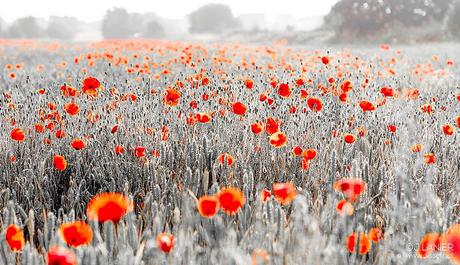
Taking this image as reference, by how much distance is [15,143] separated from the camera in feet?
8.75

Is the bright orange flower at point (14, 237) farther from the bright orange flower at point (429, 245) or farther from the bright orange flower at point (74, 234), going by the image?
the bright orange flower at point (429, 245)

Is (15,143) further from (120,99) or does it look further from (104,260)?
(104,260)

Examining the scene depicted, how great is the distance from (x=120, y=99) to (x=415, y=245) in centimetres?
255

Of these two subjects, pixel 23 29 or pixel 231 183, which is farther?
pixel 23 29

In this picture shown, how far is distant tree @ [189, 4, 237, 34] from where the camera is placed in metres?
48.3

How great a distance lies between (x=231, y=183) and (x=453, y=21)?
20426mm

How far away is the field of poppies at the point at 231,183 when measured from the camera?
1.23 meters

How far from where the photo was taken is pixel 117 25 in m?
46.8

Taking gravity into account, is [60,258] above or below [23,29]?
below

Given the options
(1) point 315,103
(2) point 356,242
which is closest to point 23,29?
(1) point 315,103

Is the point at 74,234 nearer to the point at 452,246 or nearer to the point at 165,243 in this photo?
the point at 165,243

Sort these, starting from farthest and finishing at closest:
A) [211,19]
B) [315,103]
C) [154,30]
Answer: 1. [211,19]
2. [154,30]
3. [315,103]

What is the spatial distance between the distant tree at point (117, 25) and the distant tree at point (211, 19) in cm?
646

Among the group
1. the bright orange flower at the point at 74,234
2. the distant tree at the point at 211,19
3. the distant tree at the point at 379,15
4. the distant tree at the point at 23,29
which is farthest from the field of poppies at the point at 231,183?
the distant tree at the point at 211,19
